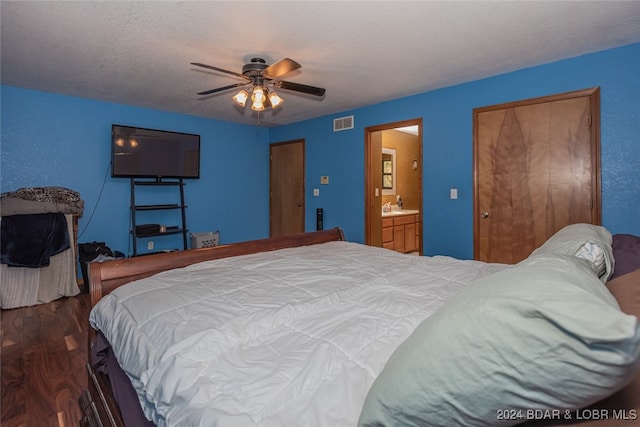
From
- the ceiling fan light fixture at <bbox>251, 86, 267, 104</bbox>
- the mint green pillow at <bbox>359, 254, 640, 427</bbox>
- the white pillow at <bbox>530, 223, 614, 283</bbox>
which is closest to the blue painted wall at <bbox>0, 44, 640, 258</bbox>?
the ceiling fan light fixture at <bbox>251, 86, 267, 104</bbox>

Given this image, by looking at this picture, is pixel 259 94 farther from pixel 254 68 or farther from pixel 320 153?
pixel 320 153

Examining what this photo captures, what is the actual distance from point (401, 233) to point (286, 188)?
85.2 inches

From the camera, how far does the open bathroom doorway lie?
14.6 feet

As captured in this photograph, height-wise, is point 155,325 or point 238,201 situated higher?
point 238,201

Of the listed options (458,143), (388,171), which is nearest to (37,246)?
(458,143)

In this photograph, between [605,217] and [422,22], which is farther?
[605,217]

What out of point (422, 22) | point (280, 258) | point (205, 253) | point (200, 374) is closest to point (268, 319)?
point (200, 374)

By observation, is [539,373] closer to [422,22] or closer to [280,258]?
[280,258]

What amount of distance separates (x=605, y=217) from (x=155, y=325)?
3485mm

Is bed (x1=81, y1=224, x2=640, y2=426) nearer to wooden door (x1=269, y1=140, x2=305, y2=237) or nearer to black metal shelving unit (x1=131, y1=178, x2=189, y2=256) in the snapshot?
black metal shelving unit (x1=131, y1=178, x2=189, y2=256)

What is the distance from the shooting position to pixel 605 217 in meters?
2.75

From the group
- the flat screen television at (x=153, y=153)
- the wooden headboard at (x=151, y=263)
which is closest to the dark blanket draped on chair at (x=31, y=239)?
the flat screen television at (x=153, y=153)

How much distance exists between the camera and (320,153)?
504 centimetres

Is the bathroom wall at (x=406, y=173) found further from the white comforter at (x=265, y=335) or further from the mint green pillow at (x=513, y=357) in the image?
the mint green pillow at (x=513, y=357)
